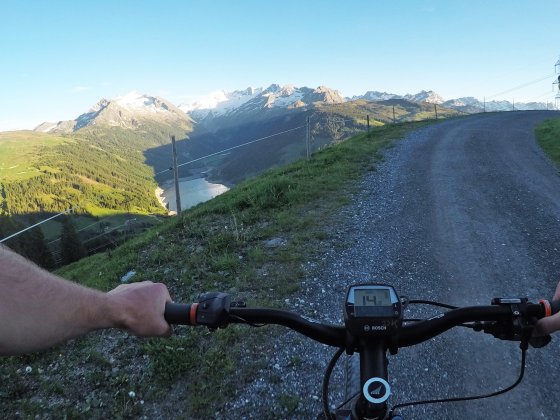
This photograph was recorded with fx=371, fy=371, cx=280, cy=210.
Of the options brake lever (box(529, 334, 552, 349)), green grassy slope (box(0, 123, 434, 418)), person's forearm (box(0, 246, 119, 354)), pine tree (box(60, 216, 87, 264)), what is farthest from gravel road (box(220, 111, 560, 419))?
pine tree (box(60, 216, 87, 264))

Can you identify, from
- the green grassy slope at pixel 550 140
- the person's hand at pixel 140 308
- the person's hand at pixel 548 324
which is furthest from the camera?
the green grassy slope at pixel 550 140

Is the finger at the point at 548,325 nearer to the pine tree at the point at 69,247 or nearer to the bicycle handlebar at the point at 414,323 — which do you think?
the bicycle handlebar at the point at 414,323

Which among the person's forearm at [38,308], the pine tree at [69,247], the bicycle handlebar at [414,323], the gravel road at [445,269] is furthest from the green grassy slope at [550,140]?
the pine tree at [69,247]

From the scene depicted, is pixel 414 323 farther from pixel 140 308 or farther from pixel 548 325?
pixel 140 308

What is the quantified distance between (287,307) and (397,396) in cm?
209

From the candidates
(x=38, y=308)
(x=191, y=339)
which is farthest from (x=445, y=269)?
(x=38, y=308)

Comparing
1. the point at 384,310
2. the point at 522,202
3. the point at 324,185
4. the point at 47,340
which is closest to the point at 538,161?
the point at 522,202

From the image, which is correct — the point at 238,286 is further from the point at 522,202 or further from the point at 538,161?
the point at 538,161

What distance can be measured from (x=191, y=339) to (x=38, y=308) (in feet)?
13.0

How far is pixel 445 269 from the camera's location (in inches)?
260

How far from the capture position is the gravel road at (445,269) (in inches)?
157

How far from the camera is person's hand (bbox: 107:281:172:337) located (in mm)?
1547

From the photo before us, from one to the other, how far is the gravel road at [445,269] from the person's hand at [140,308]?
2.75 meters

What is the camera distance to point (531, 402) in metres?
3.77
